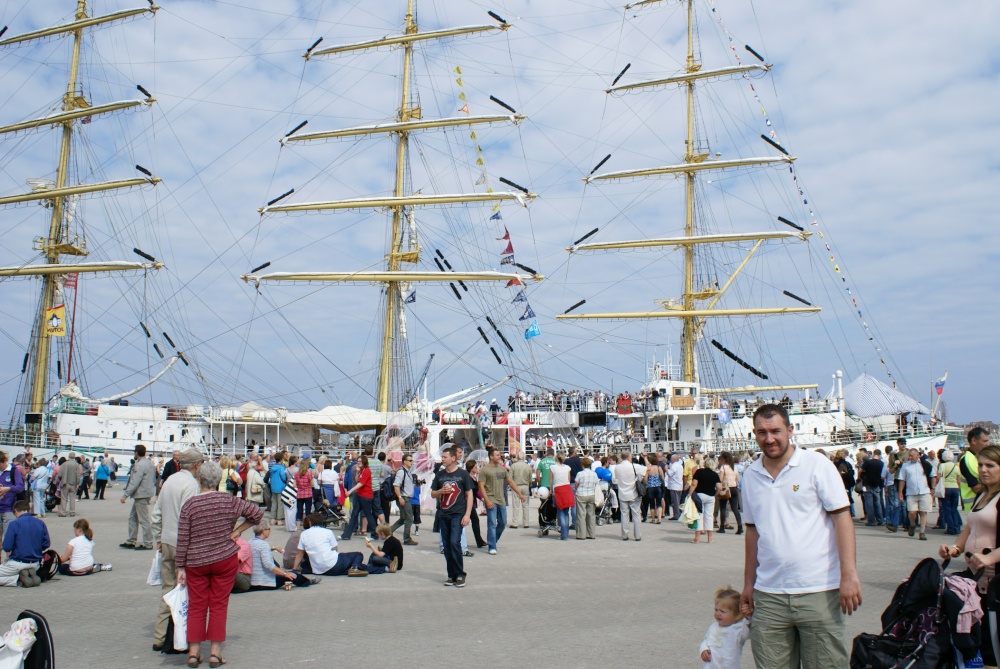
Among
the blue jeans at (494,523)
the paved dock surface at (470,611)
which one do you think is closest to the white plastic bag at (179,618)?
the paved dock surface at (470,611)

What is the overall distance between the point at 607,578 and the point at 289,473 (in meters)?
7.60

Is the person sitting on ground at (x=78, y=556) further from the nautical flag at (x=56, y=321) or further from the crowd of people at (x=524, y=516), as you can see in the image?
the nautical flag at (x=56, y=321)

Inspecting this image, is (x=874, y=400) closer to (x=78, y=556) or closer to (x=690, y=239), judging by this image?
(x=690, y=239)

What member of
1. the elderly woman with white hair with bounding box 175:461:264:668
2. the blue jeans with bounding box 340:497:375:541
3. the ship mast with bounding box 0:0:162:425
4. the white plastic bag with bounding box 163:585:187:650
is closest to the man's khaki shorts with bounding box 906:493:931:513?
the blue jeans with bounding box 340:497:375:541

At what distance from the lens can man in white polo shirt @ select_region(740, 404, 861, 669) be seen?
4.23m

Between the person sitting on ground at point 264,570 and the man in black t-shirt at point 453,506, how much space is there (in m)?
1.91

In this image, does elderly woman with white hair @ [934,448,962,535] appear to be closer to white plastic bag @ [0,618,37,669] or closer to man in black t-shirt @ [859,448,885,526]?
man in black t-shirt @ [859,448,885,526]

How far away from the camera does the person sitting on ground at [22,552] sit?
33.5 ft

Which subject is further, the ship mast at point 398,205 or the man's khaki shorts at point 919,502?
the ship mast at point 398,205

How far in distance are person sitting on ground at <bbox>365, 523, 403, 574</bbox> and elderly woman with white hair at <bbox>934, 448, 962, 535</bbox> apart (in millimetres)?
9788

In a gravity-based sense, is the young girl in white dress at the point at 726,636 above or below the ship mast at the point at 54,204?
below

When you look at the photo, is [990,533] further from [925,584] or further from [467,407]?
[467,407]

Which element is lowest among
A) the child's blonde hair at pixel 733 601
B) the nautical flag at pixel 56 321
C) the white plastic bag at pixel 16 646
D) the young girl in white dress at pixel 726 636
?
the white plastic bag at pixel 16 646

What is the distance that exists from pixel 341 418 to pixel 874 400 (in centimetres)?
2968
